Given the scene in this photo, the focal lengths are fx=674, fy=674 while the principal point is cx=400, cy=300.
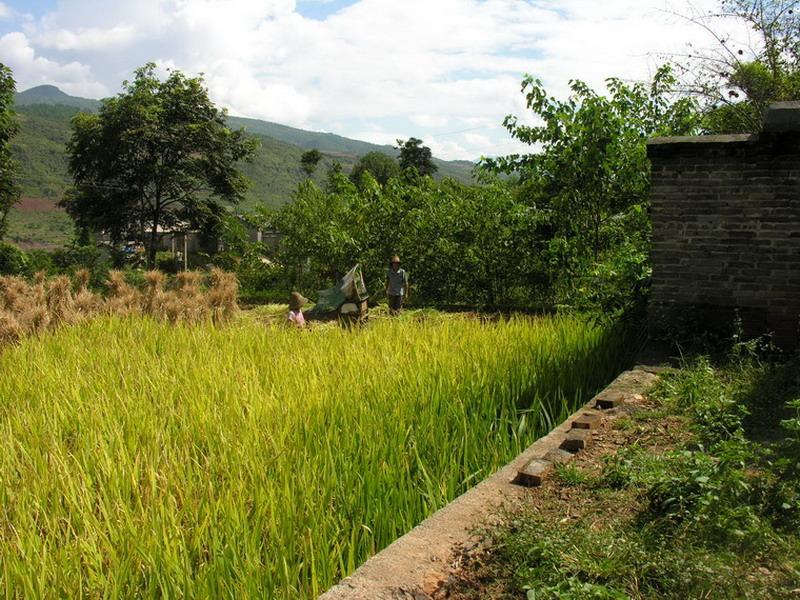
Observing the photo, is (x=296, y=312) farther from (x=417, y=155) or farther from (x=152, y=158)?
(x=417, y=155)

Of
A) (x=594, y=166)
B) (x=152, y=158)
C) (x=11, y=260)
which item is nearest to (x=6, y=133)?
(x=11, y=260)

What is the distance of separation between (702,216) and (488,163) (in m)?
4.57

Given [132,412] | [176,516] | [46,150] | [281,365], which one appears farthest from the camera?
[46,150]

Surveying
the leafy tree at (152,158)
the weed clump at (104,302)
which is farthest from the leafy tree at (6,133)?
the weed clump at (104,302)

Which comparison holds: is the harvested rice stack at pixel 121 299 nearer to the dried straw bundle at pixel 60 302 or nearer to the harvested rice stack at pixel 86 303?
the harvested rice stack at pixel 86 303

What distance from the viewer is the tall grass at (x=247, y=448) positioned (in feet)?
7.59

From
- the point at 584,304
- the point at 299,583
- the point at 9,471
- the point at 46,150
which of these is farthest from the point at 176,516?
the point at 46,150

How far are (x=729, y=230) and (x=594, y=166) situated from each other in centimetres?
334

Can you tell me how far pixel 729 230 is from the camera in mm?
6004

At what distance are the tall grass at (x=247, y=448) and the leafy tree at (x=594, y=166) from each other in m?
3.50

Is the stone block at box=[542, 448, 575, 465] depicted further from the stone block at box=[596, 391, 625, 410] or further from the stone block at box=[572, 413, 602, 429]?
the stone block at box=[596, 391, 625, 410]

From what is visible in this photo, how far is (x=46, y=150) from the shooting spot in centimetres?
9556

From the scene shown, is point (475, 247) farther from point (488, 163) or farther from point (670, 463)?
point (670, 463)

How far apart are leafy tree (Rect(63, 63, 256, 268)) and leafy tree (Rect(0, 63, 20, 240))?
16.5 feet
